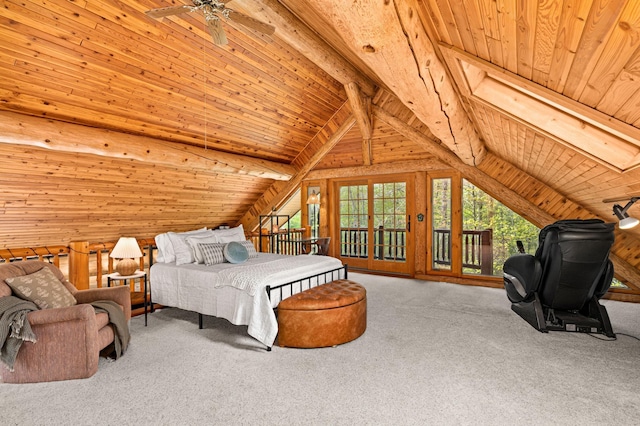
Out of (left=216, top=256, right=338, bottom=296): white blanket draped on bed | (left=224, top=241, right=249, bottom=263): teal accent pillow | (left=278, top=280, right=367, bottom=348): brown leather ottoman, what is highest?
(left=224, top=241, right=249, bottom=263): teal accent pillow

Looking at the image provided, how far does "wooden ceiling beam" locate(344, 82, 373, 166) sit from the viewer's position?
18.1 feet

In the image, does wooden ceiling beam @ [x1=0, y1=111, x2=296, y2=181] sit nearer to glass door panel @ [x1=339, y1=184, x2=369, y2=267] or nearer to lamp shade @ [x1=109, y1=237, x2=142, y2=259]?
lamp shade @ [x1=109, y1=237, x2=142, y2=259]

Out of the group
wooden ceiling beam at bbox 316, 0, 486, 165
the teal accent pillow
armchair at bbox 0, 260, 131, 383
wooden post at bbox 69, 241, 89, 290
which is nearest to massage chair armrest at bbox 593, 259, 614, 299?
wooden ceiling beam at bbox 316, 0, 486, 165

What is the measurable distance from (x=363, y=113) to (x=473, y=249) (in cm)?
306

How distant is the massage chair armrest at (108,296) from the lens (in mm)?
3049

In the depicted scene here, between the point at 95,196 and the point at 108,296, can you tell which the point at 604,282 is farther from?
the point at 95,196

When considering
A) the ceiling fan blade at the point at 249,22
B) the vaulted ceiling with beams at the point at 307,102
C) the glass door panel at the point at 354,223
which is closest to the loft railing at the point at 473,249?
the vaulted ceiling with beams at the point at 307,102

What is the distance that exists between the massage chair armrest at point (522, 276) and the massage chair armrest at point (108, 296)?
394cm

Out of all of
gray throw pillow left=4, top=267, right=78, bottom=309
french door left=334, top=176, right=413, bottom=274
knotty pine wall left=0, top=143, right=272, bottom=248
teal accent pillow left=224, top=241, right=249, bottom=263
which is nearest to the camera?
gray throw pillow left=4, top=267, right=78, bottom=309

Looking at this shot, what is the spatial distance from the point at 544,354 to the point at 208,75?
463cm

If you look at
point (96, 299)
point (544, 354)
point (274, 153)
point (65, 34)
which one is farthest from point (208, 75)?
point (544, 354)

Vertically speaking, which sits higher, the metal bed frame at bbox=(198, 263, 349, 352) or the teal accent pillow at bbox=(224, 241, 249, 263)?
the teal accent pillow at bbox=(224, 241, 249, 263)

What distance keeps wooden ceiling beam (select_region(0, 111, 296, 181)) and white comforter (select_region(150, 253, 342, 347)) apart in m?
1.47

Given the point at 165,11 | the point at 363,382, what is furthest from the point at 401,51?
the point at 363,382
